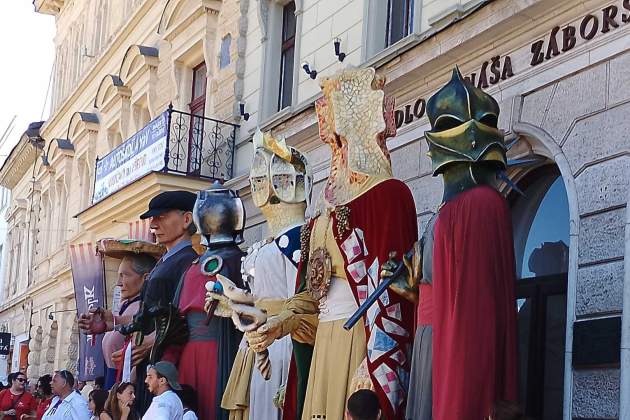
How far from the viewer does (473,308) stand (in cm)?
416

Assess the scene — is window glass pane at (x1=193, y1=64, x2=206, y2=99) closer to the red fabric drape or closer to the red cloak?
the red cloak

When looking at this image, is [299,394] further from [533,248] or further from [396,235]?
[533,248]

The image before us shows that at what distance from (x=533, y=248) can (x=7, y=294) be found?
28011 millimetres

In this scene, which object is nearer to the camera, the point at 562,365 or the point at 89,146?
the point at 562,365

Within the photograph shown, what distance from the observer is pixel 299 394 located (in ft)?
17.6

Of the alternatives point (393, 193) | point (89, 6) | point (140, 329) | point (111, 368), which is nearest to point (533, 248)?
point (393, 193)

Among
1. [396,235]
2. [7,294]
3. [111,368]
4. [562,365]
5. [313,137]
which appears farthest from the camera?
[7,294]

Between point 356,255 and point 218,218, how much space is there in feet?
6.35

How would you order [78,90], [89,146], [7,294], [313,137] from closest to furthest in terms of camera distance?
[313,137] → [89,146] → [78,90] → [7,294]

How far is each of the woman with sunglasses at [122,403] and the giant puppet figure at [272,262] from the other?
90 centimetres

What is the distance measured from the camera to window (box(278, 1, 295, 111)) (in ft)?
37.7

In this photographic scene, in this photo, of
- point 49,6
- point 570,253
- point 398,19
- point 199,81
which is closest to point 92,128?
point 199,81

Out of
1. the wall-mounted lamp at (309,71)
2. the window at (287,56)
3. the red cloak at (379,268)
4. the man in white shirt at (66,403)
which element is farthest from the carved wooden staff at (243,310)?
the window at (287,56)

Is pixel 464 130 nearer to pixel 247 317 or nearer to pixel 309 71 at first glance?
pixel 247 317
